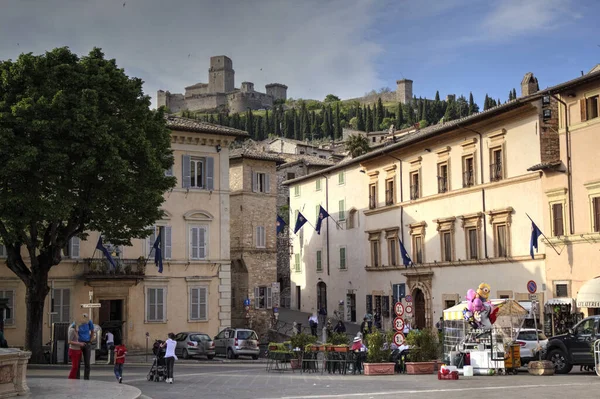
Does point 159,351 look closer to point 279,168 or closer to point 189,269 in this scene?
point 189,269

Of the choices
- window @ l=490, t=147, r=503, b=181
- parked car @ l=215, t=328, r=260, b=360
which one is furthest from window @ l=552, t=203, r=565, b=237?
parked car @ l=215, t=328, r=260, b=360

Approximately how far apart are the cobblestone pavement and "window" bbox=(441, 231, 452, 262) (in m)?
20.3

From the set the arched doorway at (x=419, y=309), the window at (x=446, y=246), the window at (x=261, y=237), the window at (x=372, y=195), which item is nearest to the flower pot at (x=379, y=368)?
the window at (x=446, y=246)

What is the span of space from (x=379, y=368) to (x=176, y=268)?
1957cm

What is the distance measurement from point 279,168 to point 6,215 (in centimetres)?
4694

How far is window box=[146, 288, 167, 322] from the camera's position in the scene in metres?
44.7

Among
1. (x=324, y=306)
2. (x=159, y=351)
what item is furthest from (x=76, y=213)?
(x=324, y=306)

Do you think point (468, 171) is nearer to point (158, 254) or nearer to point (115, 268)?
point (158, 254)

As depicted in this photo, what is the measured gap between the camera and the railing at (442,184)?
48750mm

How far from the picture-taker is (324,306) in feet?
209

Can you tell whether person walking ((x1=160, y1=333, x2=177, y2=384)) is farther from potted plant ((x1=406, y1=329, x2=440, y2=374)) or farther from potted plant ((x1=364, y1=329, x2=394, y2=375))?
potted plant ((x1=406, y1=329, x2=440, y2=374))

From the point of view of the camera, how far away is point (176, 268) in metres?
45.8

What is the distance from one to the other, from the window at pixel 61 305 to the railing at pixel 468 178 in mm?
22362

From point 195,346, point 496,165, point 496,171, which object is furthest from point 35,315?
point 496,165
